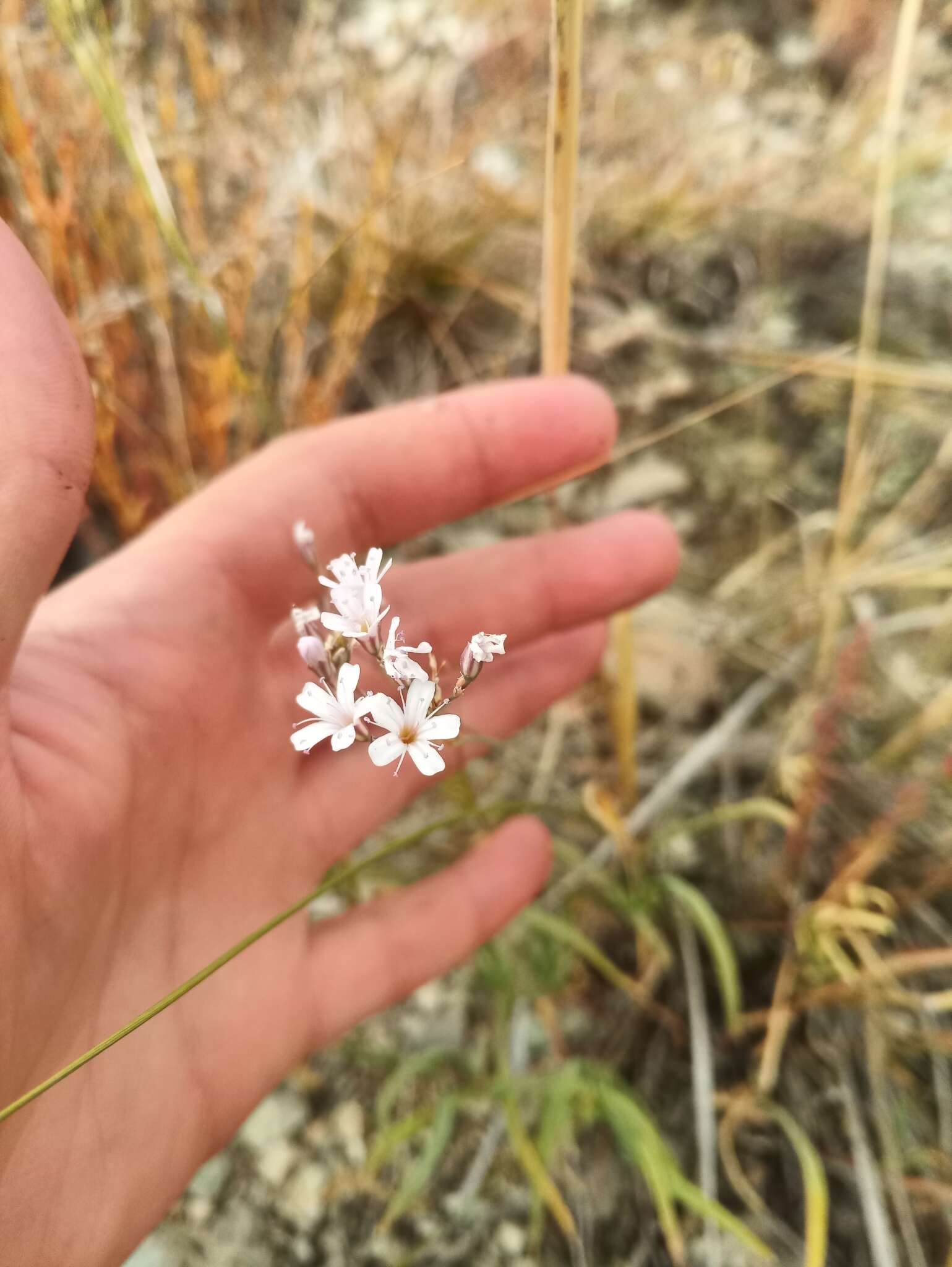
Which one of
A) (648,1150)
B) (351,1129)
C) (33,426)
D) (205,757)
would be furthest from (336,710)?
(351,1129)

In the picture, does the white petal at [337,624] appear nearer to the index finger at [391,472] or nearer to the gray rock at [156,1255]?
the index finger at [391,472]

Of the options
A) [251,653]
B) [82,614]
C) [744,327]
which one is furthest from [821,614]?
[82,614]

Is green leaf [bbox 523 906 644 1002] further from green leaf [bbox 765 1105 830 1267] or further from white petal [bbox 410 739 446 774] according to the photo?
white petal [bbox 410 739 446 774]

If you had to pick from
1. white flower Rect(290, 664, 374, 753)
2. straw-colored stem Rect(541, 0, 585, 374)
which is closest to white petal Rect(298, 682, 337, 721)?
white flower Rect(290, 664, 374, 753)

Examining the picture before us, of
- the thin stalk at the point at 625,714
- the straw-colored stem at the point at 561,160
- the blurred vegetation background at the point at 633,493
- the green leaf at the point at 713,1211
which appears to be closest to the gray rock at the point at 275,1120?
the blurred vegetation background at the point at 633,493

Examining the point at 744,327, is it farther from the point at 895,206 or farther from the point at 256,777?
the point at 256,777

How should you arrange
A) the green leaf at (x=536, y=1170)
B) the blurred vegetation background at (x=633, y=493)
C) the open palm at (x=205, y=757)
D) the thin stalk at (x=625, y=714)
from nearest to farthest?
the open palm at (x=205, y=757)
the green leaf at (x=536, y=1170)
the blurred vegetation background at (x=633, y=493)
the thin stalk at (x=625, y=714)

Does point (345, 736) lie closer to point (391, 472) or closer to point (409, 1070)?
point (391, 472)
